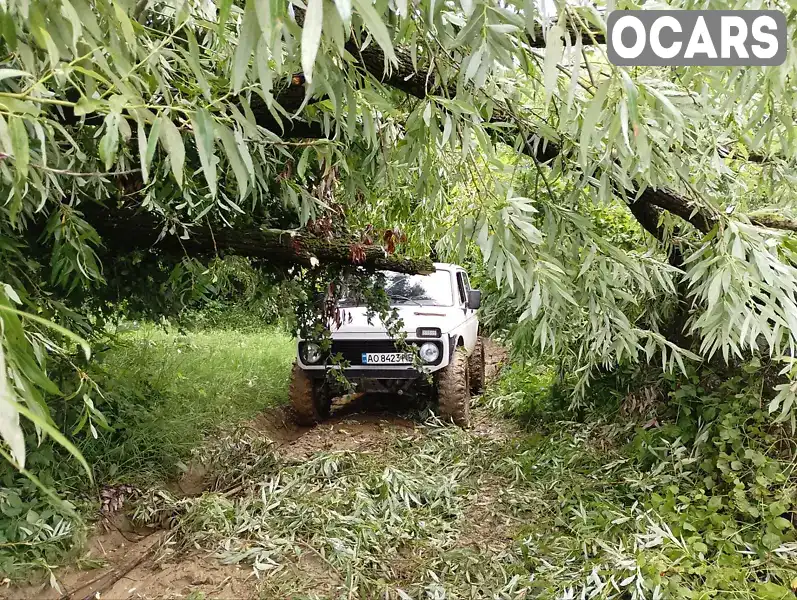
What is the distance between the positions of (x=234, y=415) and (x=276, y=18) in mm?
4987

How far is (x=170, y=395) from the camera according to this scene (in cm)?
527

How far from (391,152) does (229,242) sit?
1391 millimetres

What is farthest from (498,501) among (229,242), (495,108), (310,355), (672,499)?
(495,108)

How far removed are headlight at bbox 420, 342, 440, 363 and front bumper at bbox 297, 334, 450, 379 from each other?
0.13 feet

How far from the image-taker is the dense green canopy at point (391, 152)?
3.60ft

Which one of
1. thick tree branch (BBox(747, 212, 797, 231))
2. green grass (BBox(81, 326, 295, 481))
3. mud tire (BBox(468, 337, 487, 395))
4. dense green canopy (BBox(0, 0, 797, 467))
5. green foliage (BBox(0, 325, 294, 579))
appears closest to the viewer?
dense green canopy (BBox(0, 0, 797, 467))

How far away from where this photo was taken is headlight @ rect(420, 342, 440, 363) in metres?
5.49

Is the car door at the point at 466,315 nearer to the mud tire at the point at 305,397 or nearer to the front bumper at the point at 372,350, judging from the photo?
the front bumper at the point at 372,350

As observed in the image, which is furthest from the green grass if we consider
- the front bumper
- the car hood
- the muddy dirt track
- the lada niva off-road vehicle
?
the car hood

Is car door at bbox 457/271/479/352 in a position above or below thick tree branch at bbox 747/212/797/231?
below

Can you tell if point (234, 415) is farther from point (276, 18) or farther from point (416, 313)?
point (276, 18)

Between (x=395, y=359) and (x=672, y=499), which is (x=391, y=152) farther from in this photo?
(x=395, y=359)

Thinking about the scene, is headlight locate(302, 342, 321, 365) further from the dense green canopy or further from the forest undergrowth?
the dense green canopy

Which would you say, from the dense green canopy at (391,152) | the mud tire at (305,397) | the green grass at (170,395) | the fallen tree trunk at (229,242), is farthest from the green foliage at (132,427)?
the fallen tree trunk at (229,242)
